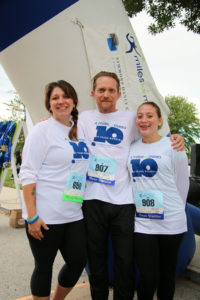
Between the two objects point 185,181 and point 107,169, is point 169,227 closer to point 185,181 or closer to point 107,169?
→ point 185,181

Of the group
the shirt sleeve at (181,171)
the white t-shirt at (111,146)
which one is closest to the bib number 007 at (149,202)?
the white t-shirt at (111,146)

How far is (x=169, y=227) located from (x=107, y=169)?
55 cm

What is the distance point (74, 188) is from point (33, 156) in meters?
0.33

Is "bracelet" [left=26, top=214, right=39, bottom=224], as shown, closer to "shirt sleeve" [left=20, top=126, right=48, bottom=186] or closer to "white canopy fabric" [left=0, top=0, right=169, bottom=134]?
"shirt sleeve" [left=20, top=126, right=48, bottom=186]

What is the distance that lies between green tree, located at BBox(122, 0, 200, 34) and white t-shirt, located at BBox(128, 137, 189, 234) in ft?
17.9

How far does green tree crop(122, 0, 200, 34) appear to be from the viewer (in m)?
6.13

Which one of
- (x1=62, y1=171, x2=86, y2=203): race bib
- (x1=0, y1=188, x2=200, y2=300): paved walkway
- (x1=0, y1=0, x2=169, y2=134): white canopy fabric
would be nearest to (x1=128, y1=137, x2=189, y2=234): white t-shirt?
(x1=62, y1=171, x2=86, y2=203): race bib

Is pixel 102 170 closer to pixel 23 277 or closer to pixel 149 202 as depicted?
pixel 149 202

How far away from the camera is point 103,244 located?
1.83 m

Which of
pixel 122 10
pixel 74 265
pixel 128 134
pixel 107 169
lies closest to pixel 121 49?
pixel 122 10

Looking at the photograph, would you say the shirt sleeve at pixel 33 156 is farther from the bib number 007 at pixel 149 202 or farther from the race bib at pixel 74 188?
the bib number 007 at pixel 149 202

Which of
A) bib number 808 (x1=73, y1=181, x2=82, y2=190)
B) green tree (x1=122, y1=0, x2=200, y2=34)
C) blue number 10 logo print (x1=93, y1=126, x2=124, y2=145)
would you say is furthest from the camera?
green tree (x1=122, y1=0, x2=200, y2=34)

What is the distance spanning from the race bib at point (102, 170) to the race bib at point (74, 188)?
0.09 metres

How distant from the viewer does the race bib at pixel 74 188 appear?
5.69 feet
